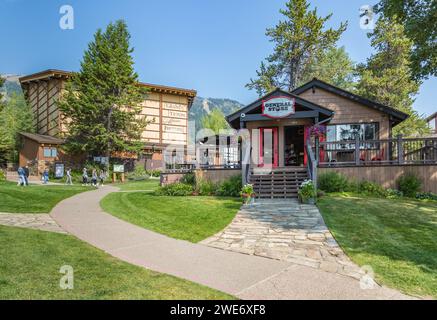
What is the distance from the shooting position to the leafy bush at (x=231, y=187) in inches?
534

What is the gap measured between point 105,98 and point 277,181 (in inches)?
828

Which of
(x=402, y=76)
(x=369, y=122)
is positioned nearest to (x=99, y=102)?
(x=369, y=122)

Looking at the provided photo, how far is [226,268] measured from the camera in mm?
4820

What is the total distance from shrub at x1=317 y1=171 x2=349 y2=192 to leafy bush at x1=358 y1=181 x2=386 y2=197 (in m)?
0.66

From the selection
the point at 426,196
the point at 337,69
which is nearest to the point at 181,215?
the point at 426,196

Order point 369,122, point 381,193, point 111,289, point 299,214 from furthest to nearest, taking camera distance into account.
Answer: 1. point 369,122
2. point 381,193
3. point 299,214
4. point 111,289

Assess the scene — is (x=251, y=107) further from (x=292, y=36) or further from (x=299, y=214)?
(x=292, y=36)

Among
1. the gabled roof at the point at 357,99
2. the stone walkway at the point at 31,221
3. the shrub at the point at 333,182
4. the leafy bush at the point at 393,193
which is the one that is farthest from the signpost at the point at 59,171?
the leafy bush at the point at 393,193

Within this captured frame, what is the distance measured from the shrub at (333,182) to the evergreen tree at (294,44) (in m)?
18.8

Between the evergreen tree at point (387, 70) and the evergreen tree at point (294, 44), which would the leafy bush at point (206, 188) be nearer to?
the evergreen tree at point (294, 44)

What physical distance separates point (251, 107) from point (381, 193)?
24.2 ft

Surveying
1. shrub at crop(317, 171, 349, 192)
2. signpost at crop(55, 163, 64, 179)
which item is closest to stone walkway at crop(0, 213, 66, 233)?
shrub at crop(317, 171, 349, 192)

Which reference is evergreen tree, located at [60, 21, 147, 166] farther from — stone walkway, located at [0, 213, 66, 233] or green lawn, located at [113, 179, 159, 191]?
stone walkway, located at [0, 213, 66, 233]

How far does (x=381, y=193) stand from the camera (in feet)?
41.1
